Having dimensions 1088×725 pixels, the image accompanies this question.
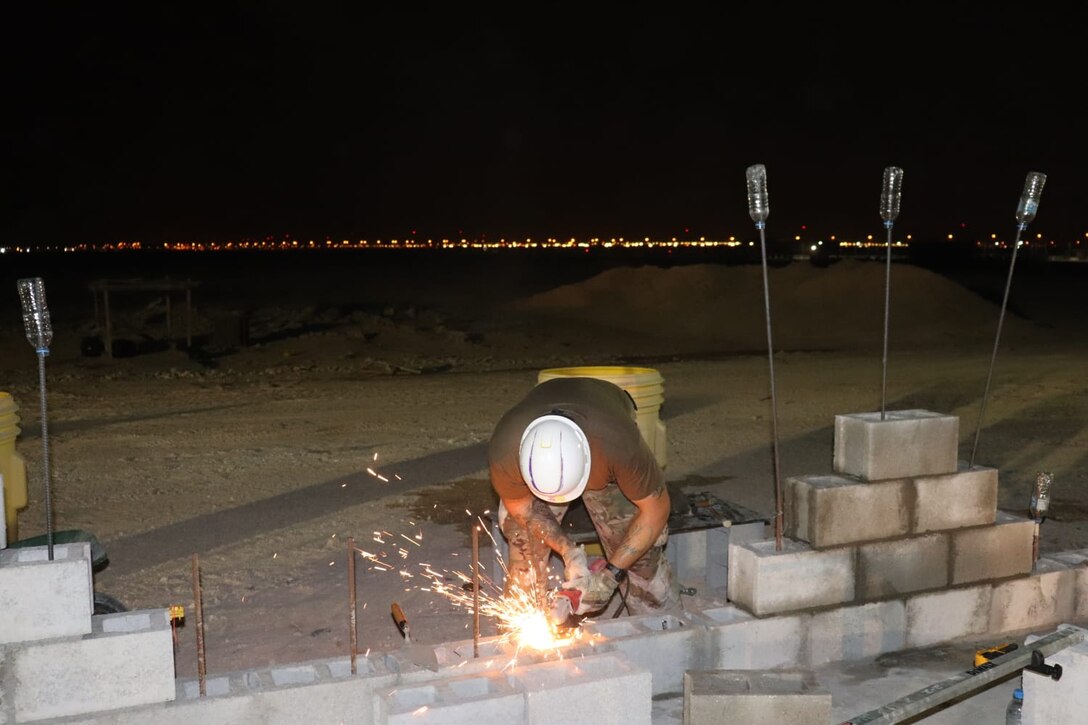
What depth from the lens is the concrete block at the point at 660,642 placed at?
4.25 m

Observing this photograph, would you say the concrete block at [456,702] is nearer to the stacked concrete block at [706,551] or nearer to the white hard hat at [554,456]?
the white hard hat at [554,456]

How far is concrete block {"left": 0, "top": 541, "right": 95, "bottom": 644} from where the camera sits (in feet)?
10.7

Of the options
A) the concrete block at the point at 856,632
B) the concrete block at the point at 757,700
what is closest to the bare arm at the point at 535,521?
the concrete block at the point at 757,700

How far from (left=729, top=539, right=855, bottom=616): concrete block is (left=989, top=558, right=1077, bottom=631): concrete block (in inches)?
36.2

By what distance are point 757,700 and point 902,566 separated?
4.92 feet

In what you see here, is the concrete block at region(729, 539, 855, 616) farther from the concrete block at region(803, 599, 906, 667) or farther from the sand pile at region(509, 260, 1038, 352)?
the sand pile at region(509, 260, 1038, 352)

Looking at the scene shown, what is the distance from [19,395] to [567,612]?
38.4 feet

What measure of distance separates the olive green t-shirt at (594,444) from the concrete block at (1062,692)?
1711 millimetres

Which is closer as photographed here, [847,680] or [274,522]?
[847,680]

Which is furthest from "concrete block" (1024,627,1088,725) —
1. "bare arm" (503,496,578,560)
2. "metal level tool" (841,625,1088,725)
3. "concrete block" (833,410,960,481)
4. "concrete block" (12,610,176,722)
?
"concrete block" (12,610,176,722)

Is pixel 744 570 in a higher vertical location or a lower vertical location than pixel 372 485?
higher

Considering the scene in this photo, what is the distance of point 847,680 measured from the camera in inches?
179

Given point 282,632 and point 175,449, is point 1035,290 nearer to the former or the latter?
point 175,449

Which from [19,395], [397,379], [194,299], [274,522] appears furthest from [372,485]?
[194,299]
